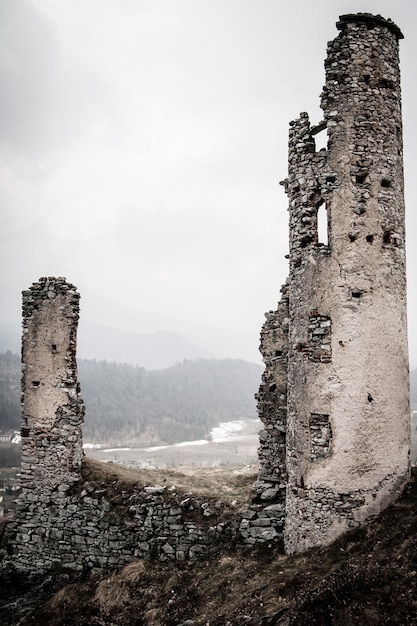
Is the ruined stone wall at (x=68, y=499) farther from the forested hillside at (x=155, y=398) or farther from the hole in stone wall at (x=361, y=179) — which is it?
the forested hillside at (x=155, y=398)

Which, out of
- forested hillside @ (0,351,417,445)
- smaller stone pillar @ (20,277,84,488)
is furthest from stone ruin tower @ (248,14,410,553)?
forested hillside @ (0,351,417,445)

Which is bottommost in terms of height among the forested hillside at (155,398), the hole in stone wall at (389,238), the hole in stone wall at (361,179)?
the forested hillside at (155,398)

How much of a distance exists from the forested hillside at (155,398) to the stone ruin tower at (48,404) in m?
70.8

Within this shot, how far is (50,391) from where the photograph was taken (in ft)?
49.7

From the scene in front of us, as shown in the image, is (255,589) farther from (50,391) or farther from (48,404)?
(50,391)

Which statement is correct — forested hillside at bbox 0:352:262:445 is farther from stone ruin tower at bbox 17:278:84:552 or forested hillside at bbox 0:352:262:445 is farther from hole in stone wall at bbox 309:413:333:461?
hole in stone wall at bbox 309:413:333:461

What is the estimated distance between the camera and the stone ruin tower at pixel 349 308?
11.1 meters

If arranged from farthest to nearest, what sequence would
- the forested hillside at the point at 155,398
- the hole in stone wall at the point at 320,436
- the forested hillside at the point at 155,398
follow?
the forested hillside at the point at 155,398 < the forested hillside at the point at 155,398 < the hole in stone wall at the point at 320,436

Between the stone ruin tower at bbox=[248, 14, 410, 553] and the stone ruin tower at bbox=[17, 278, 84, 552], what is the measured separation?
249 inches

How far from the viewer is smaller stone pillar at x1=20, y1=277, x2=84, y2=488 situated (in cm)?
1495

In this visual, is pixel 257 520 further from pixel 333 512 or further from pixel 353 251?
pixel 353 251

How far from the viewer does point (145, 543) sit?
1342 centimetres

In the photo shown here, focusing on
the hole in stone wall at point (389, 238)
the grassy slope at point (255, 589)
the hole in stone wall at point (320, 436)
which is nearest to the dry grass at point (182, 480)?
the grassy slope at point (255, 589)

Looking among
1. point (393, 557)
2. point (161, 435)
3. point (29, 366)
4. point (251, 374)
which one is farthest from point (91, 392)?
point (393, 557)
